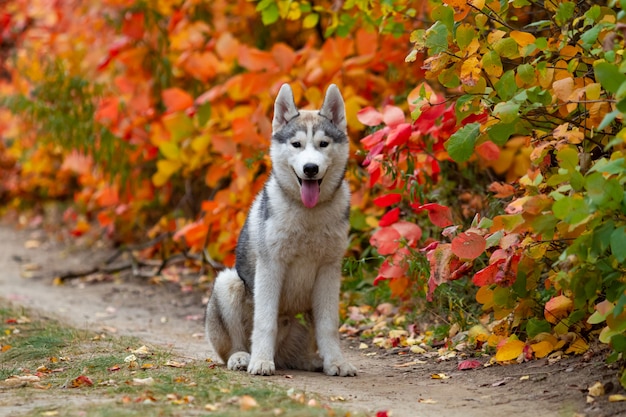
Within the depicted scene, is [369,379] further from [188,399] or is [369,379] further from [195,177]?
[195,177]

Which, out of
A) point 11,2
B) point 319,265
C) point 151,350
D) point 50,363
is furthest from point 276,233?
point 11,2

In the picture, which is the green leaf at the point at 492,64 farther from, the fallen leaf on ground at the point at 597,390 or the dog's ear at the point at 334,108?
the fallen leaf on ground at the point at 597,390

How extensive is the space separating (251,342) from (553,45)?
8.16 feet

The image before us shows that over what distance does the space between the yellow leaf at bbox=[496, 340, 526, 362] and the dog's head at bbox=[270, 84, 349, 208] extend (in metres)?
1.36

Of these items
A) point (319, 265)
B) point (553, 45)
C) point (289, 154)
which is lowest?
point (319, 265)

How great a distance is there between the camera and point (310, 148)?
5.12 m

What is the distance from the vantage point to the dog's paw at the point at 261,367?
16.4 feet

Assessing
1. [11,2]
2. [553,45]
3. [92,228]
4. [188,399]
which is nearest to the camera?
[188,399]

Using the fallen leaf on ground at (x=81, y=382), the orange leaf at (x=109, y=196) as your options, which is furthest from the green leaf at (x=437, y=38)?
the orange leaf at (x=109, y=196)

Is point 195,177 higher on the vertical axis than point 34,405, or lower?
higher

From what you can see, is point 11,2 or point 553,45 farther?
point 11,2

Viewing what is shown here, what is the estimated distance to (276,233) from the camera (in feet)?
16.9

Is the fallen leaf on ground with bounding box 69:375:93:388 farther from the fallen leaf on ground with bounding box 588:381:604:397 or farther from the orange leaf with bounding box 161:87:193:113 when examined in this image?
the orange leaf with bounding box 161:87:193:113

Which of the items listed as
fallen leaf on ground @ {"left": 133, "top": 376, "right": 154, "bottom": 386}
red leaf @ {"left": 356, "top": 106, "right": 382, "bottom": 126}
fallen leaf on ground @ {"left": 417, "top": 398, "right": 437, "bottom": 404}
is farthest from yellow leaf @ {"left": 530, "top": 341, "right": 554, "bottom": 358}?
fallen leaf on ground @ {"left": 133, "top": 376, "right": 154, "bottom": 386}
